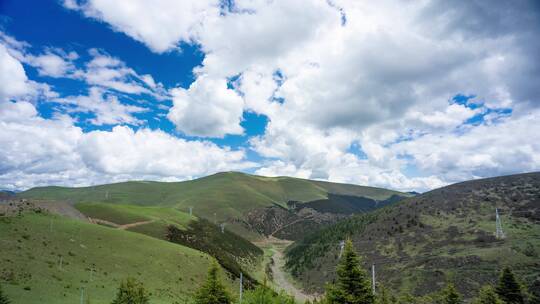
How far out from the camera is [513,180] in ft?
323

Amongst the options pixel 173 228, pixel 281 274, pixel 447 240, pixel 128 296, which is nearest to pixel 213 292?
pixel 128 296

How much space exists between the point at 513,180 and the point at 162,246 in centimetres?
10833

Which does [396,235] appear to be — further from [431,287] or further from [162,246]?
[162,246]

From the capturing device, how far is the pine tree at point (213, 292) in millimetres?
22531

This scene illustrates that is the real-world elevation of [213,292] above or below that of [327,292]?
below

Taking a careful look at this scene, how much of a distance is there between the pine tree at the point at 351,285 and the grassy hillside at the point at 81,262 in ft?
93.2

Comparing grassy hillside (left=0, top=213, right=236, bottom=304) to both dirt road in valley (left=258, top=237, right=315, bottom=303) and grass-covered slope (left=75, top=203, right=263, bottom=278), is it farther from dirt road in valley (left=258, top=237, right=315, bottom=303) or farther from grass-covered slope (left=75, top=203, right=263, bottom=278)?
dirt road in valley (left=258, top=237, right=315, bottom=303)

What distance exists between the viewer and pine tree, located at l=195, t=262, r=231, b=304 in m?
22.5

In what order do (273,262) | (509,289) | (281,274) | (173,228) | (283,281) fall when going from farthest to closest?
(273,262) < (281,274) < (283,281) < (173,228) < (509,289)

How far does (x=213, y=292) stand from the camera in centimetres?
2284

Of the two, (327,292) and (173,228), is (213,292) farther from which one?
(173,228)

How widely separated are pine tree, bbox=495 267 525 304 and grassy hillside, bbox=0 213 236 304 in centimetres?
3908

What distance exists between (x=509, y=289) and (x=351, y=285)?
2089 centimetres

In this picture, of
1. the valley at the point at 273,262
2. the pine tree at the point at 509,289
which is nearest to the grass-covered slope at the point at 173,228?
the valley at the point at 273,262
